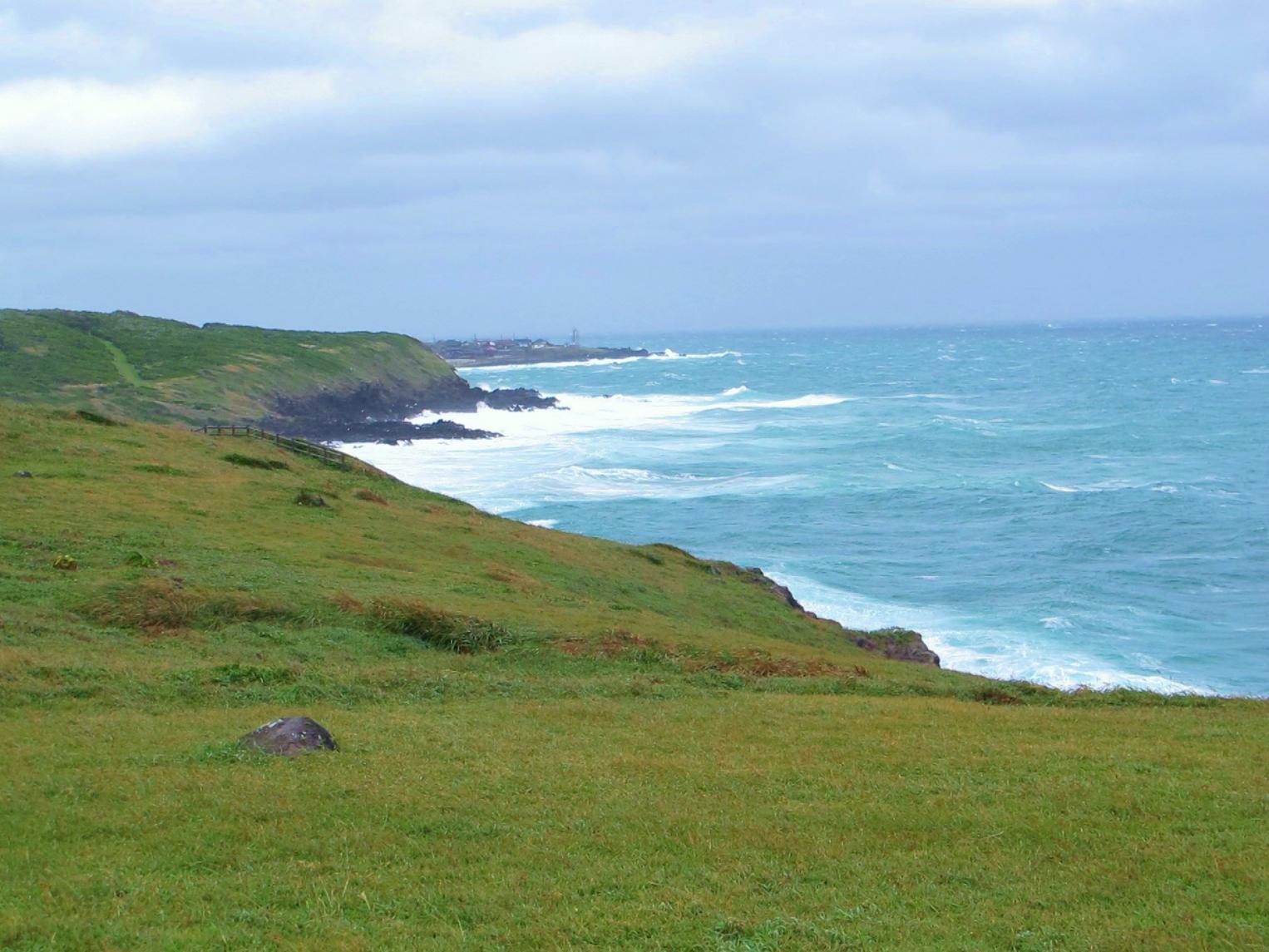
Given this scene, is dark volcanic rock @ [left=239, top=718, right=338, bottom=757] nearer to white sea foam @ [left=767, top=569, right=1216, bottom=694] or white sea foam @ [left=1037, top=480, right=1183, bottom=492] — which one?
white sea foam @ [left=767, top=569, right=1216, bottom=694]

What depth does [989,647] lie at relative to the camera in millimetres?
38562

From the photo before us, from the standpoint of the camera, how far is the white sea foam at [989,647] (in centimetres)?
3447

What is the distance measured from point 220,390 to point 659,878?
270 feet

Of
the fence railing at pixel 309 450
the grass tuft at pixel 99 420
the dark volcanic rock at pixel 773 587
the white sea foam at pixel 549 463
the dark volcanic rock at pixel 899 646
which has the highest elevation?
the grass tuft at pixel 99 420

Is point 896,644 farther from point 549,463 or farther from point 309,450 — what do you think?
point 549,463

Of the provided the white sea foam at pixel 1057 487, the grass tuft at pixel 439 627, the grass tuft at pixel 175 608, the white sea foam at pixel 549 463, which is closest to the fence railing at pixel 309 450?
the white sea foam at pixel 549 463

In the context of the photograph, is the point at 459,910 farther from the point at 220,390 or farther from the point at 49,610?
the point at 220,390

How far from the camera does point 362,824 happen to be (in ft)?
36.6

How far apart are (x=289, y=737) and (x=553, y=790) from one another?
326cm

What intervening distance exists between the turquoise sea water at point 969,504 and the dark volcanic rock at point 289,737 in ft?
77.7

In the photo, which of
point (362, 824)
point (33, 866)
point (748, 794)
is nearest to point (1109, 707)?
point (748, 794)

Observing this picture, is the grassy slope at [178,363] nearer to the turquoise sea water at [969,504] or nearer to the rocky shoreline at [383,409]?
the rocky shoreline at [383,409]

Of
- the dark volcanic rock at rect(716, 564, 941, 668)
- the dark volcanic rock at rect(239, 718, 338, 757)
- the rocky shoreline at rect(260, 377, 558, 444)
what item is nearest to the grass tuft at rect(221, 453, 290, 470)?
the dark volcanic rock at rect(716, 564, 941, 668)

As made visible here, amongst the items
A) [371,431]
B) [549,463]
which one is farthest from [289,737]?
[371,431]
